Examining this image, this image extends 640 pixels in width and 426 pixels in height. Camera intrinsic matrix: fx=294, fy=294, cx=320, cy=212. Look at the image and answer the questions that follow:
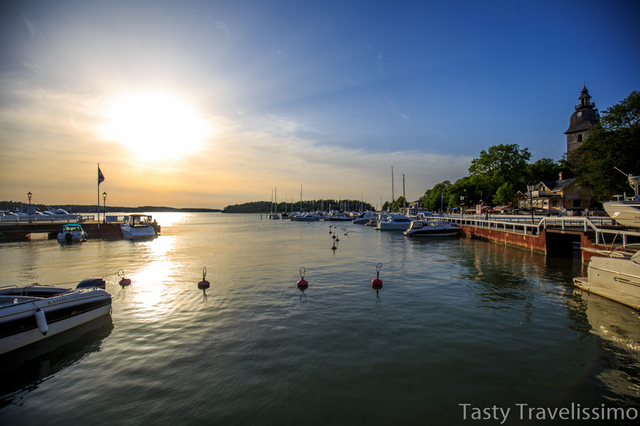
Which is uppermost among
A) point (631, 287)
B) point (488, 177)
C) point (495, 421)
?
point (488, 177)

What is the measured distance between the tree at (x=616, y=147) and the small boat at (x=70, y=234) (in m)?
68.2

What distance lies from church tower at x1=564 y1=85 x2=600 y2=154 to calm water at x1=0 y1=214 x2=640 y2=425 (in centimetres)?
9685

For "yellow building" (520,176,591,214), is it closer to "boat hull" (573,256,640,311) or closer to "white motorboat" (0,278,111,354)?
"boat hull" (573,256,640,311)

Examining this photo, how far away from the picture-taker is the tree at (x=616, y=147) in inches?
1300

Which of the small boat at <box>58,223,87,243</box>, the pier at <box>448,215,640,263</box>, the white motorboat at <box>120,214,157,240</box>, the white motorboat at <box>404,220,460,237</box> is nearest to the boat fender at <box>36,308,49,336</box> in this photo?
the pier at <box>448,215,640,263</box>

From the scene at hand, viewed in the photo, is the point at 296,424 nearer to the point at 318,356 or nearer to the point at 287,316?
the point at 318,356

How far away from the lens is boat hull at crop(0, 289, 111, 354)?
26.6 feet

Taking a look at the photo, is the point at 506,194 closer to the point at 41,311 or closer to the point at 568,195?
the point at 568,195

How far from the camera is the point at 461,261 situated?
24938mm

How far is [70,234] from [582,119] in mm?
123826

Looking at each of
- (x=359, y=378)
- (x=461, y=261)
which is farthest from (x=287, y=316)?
(x=461, y=261)

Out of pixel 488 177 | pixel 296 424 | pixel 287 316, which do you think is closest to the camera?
pixel 296 424

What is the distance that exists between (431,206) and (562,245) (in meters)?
102

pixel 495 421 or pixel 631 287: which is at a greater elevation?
pixel 631 287
